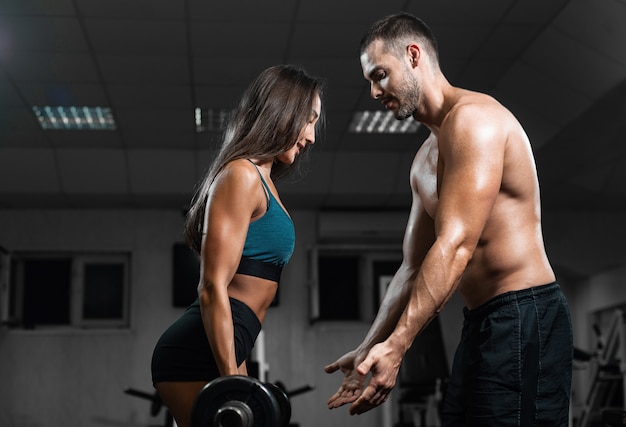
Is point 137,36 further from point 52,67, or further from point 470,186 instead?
point 470,186

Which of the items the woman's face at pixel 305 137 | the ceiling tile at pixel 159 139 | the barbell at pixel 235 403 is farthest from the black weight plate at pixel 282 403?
the ceiling tile at pixel 159 139

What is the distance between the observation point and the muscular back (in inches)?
70.1

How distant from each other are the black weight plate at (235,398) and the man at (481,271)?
197 mm

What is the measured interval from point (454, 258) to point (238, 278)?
1.61ft

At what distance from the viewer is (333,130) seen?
742cm

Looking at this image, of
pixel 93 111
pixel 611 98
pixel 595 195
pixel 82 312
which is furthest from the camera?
pixel 82 312

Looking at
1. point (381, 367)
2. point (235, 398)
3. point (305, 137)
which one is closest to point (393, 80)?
point (305, 137)

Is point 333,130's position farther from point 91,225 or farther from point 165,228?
point 91,225

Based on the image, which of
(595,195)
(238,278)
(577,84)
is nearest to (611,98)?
(577,84)

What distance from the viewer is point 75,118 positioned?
23.3 feet

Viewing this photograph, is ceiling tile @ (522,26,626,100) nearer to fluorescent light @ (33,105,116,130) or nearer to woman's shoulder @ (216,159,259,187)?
fluorescent light @ (33,105,116,130)

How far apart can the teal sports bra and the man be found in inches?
11.9

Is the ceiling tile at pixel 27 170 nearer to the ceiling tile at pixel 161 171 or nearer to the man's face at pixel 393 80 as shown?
the ceiling tile at pixel 161 171

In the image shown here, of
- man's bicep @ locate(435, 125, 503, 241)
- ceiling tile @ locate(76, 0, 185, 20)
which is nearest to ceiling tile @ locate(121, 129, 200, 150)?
ceiling tile @ locate(76, 0, 185, 20)
